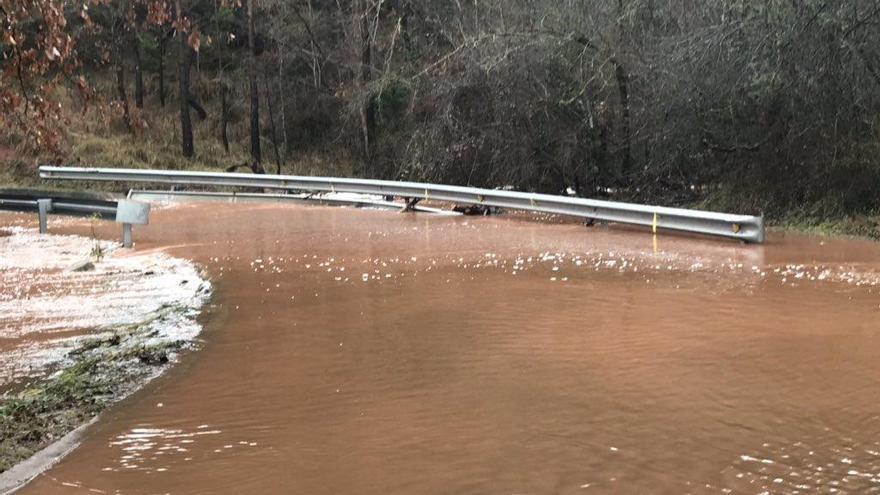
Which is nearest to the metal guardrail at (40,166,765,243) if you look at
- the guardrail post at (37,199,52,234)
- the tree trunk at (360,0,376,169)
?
the tree trunk at (360,0,376,169)

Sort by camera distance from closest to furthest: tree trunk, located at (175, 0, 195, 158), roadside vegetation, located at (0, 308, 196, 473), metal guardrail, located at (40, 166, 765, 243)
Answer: roadside vegetation, located at (0, 308, 196, 473) < metal guardrail, located at (40, 166, 765, 243) < tree trunk, located at (175, 0, 195, 158)

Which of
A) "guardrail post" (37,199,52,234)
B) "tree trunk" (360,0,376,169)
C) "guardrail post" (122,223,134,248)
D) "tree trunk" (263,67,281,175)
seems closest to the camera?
"guardrail post" (122,223,134,248)

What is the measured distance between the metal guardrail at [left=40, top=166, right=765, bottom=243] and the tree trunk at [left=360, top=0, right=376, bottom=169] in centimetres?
623

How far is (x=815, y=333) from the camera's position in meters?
7.71

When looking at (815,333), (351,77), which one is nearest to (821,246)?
(815,333)

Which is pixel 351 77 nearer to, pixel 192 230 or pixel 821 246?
pixel 192 230

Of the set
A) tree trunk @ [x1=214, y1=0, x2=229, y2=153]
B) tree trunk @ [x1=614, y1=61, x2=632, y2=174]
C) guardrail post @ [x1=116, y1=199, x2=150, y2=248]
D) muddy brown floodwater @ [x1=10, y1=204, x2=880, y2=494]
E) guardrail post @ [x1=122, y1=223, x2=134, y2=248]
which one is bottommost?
muddy brown floodwater @ [x1=10, y1=204, x2=880, y2=494]

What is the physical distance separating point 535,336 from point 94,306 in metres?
5.11

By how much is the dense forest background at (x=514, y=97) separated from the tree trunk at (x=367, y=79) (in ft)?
0.34

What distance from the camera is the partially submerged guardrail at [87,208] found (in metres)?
14.4

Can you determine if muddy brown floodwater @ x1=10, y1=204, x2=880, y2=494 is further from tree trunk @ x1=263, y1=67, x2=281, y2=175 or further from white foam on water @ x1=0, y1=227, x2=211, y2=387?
tree trunk @ x1=263, y1=67, x2=281, y2=175

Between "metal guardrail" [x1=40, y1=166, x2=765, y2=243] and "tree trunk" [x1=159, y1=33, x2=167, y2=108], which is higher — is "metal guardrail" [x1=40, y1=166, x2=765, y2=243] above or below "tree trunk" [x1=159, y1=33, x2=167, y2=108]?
below

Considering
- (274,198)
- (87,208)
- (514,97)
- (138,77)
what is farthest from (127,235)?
(138,77)

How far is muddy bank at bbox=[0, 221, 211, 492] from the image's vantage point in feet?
19.5
